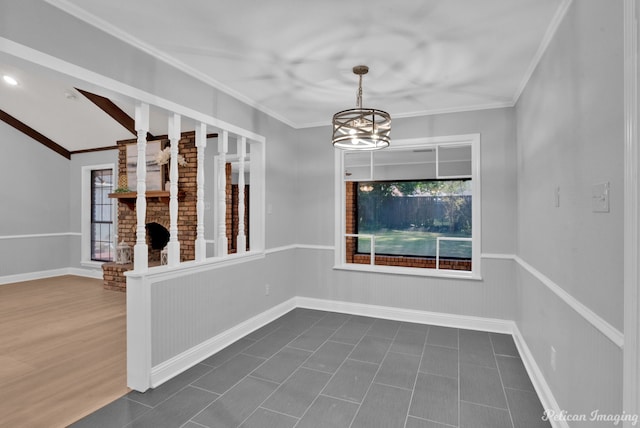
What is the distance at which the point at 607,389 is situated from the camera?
4.48ft

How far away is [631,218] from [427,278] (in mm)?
3021

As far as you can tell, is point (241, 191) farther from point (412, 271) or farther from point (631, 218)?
point (631, 218)

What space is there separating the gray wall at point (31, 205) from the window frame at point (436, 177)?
599 centimetres

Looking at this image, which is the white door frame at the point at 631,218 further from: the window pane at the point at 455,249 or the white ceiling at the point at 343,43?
the window pane at the point at 455,249

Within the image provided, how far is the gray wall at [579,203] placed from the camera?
1.31m

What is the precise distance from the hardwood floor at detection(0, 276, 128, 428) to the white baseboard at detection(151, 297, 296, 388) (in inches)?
10.2

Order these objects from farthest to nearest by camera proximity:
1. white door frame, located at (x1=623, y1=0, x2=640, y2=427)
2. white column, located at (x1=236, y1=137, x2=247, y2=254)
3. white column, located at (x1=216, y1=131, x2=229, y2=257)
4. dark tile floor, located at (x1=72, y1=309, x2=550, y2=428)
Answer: white column, located at (x1=236, y1=137, x2=247, y2=254), white column, located at (x1=216, y1=131, x2=229, y2=257), dark tile floor, located at (x1=72, y1=309, x2=550, y2=428), white door frame, located at (x1=623, y1=0, x2=640, y2=427)

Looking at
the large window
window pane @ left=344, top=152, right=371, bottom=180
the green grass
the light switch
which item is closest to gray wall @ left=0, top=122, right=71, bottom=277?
the large window

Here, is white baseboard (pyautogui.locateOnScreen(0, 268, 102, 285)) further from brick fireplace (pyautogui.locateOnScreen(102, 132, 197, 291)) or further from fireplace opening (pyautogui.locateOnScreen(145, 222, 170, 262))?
→ fireplace opening (pyautogui.locateOnScreen(145, 222, 170, 262))

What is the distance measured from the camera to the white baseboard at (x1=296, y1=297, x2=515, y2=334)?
12.3ft

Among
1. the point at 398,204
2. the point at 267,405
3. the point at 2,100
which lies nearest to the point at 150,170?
the point at 2,100

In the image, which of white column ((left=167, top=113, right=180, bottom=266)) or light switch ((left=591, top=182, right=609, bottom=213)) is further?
white column ((left=167, top=113, right=180, bottom=266))

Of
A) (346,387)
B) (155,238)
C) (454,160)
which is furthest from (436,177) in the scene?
(155,238)

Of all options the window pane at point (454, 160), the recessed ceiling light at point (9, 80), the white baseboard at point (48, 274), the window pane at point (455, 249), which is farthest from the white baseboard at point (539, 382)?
the recessed ceiling light at point (9, 80)
